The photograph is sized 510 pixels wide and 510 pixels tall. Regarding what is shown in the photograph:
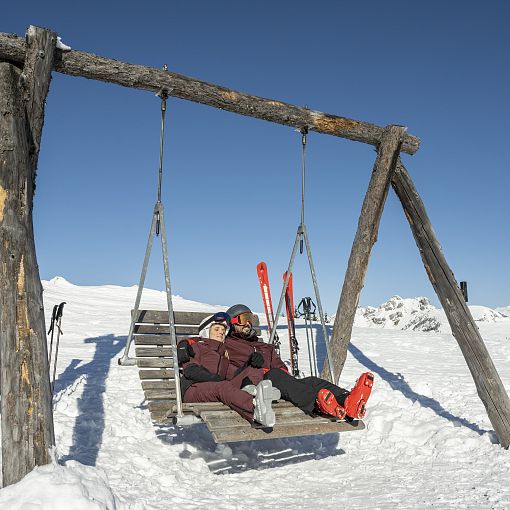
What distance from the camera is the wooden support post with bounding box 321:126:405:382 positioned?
6.14 m

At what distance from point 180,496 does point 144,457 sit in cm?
84

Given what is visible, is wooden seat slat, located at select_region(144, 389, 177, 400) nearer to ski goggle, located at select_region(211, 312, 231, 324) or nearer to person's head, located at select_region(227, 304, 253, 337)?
ski goggle, located at select_region(211, 312, 231, 324)

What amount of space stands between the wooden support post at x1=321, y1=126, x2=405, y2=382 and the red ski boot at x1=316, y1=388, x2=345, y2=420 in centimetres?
159

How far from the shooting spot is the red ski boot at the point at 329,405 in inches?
175

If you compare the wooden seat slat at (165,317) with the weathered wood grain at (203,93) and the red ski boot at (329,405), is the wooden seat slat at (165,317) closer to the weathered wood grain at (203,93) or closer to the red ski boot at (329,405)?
the red ski boot at (329,405)

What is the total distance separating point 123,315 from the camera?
14211 mm

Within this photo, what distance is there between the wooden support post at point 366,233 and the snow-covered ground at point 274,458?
1.03 metres

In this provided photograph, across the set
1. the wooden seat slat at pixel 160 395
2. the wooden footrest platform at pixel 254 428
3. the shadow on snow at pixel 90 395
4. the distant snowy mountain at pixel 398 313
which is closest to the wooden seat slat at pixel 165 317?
the shadow on snow at pixel 90 395

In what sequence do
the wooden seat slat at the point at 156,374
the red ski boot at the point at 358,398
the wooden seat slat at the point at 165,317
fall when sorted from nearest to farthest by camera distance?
the red ski boot at the point at 358,398
the wooden seat slat at the point at 156,374
the wooden seat slat at the point at 165,317

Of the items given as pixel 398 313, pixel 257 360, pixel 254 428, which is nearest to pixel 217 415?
pixel 254 428

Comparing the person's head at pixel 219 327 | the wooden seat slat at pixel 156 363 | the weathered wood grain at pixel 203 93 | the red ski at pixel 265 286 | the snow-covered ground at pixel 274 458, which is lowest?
the snow-covered ground at pixel 274 458

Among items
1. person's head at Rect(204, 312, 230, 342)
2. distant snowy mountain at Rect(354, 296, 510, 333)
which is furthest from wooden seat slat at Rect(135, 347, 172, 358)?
distant snowy mountain at Rect(354, 296, 510, 333)

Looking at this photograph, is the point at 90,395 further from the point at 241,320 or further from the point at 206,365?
the point at 241,320

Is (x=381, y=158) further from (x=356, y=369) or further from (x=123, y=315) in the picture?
(x=123, y=315)
